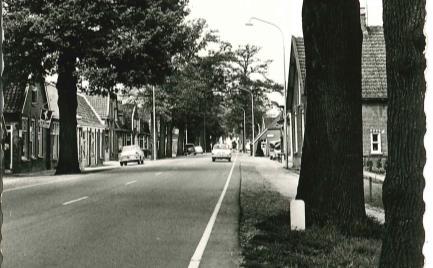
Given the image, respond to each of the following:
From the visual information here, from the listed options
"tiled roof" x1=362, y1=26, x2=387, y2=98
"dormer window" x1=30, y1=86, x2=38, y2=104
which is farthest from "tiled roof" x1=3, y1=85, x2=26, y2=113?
"tiled roof" x1=362, y1=26, x2=387, y2=98

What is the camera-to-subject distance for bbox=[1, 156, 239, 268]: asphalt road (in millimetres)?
7625

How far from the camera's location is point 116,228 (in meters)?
10.3

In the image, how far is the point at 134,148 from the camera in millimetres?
47438

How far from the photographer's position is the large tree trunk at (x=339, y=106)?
9.05m

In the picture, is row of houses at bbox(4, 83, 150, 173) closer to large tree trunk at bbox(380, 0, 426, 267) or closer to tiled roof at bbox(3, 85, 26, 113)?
tiled roof at bbox(3, 85, 26, 113)

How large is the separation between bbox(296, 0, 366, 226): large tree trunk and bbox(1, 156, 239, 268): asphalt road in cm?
180

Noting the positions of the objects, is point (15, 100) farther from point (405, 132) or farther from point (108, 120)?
point (405, 132)

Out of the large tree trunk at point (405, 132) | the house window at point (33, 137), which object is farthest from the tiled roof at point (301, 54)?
the large tree trunk at point (405, 132)

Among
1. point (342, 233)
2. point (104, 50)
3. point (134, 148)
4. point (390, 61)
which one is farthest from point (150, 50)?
point (390, 61)

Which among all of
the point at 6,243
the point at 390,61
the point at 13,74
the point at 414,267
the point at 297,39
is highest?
the point at 297,39

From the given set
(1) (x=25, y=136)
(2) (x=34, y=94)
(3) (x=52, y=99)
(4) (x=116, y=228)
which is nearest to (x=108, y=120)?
(3) (x=52, y=99)

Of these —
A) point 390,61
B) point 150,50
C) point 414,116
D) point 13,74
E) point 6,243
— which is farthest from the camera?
point 150,50

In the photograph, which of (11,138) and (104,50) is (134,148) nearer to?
(11,138)

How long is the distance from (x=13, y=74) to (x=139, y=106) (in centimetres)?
4038
